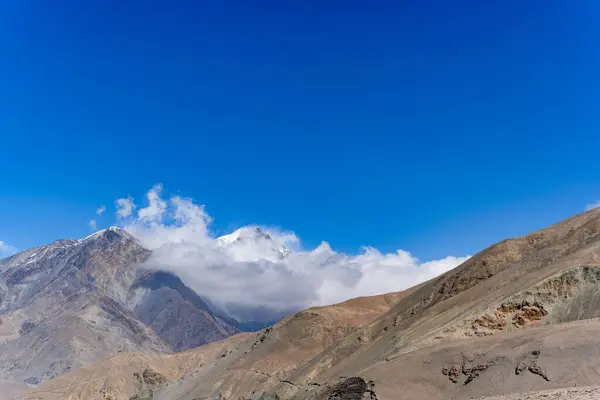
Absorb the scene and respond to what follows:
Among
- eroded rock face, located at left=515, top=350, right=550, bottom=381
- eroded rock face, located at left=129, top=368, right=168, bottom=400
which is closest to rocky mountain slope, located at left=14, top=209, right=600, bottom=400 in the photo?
eroded rock face, located at left=515, top=350, right=550, bottom=381

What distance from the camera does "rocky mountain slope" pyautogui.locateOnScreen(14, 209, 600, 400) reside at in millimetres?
29562

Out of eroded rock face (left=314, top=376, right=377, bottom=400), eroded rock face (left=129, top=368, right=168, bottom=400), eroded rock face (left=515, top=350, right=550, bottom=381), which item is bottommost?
eroded rock face (left=515, top=350, right=550, bottom=381)

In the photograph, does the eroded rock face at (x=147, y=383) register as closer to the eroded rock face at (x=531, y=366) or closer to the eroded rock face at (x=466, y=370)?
the eroded rock face at (x=466, y=370)

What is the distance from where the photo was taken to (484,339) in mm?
36000

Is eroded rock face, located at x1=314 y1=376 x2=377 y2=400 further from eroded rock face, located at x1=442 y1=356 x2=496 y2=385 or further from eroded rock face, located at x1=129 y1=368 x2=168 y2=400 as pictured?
eroded rock face, located at x1=129 y1=368 x2=168 y2=400

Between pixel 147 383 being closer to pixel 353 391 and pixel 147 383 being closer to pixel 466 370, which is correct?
pixel 353 391

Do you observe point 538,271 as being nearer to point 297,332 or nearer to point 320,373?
point 320,373

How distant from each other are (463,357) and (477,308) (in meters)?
11.8

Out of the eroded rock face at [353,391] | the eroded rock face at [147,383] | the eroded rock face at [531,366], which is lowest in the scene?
the eroded rock face at [531,366]

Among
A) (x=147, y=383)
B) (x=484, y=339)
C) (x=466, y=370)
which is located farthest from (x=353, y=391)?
(x=147, y=383)

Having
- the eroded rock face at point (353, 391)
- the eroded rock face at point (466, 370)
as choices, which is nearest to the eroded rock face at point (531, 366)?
the eroded rock face at point (466, 370)

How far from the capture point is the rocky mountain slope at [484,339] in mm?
29562

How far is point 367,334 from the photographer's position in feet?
227

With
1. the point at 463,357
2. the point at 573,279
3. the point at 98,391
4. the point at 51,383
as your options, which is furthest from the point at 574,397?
the point at 51,383
